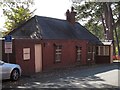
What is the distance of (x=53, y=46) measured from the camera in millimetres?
27406

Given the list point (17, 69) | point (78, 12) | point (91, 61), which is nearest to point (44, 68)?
point (17, 69)

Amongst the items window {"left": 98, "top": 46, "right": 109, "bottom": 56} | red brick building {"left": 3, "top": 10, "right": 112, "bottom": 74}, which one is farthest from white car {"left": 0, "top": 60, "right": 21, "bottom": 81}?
window {"left": 98, "top": 46, "right": 109, "bottom": 56}

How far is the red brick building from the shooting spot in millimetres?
23002

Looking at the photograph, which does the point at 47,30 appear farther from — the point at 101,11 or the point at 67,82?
the point at 101,11

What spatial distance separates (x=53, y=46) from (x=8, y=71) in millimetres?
10177

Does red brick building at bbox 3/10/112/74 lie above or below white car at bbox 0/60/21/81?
above

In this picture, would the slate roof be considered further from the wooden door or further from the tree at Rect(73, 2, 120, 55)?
the tree at Rect(73, 2, 120, 55)

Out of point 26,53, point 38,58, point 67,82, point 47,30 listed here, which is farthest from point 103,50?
point 67,82

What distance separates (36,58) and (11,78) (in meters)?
6.56

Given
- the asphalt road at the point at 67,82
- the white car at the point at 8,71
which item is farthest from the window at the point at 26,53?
the white car at the point at 8,71

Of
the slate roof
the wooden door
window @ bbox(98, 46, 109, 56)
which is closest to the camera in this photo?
the wooden door

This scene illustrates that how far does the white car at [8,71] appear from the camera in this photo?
1722 cm

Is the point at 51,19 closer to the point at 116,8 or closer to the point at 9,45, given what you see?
the point at 9,45

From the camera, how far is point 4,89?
14.4 meters
